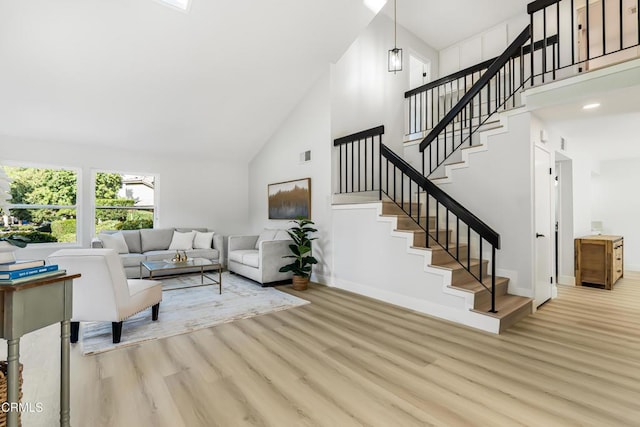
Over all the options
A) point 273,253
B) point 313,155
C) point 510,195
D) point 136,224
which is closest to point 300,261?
point 273,253

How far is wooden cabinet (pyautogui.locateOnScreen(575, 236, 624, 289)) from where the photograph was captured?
484cm

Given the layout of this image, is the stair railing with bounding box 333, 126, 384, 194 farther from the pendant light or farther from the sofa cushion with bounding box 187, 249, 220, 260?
the sofa cushion with bounding box 187, 249, 220, 260

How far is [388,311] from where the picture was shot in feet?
12.1

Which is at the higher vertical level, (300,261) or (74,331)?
(300,261)

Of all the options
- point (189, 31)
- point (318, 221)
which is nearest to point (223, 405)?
point (318, 221)

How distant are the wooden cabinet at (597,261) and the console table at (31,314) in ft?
21.7

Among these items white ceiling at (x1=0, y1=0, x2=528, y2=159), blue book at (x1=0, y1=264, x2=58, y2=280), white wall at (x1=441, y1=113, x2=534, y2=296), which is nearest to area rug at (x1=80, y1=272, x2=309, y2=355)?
blue book at (x1=0, y1=264, x2=58, y2=280)

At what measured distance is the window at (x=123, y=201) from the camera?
234 inches

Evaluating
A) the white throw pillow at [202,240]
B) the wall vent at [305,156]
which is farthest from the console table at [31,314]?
the white throw pillow at [202,240]

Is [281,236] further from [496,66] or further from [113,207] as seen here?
[496,66]

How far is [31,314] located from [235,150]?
586 cm

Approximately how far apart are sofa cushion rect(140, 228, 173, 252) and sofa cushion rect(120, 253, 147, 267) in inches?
24.7

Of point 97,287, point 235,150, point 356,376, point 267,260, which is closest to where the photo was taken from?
point 356,376

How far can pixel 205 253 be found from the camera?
6.04 m
